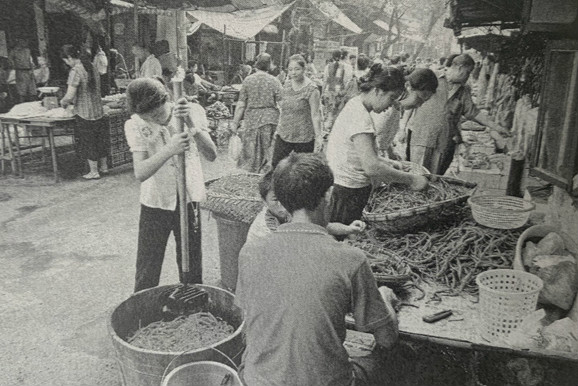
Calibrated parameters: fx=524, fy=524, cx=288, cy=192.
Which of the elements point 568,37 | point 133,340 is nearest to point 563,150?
point 568,37

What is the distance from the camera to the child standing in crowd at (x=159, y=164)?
11.8 feet

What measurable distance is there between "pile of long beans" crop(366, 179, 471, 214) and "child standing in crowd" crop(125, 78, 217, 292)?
1.50 meters

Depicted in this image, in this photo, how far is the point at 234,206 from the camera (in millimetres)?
4965

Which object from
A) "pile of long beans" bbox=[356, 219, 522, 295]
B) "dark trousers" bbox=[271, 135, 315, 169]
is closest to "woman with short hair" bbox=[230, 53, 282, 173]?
"dark trousers" bbox=[271, 135, 315, 169]

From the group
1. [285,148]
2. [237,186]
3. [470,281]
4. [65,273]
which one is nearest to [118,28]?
[285,148]

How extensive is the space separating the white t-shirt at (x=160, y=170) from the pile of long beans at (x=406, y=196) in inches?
59.3

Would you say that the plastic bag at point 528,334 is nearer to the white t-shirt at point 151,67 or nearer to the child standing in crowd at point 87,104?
the child standing in crowd at point 87,104

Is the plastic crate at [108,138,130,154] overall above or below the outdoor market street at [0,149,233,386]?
above

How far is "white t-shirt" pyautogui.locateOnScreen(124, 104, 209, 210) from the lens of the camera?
12.3 ft

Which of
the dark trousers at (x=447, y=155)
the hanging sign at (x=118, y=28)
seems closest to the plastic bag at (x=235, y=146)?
the dark trousers at (x=447, y=155)

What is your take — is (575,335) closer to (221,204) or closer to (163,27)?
(221,204)

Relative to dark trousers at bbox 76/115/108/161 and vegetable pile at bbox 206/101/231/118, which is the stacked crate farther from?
vegetable pile at bbox 206/101/231/118

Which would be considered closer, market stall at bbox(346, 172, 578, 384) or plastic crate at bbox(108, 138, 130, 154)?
market stall at bbox(346, 172, 578, 384)

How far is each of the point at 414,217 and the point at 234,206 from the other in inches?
68.7
